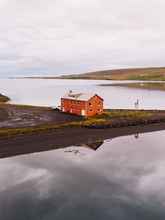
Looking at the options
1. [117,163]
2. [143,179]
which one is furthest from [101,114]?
[143,179]

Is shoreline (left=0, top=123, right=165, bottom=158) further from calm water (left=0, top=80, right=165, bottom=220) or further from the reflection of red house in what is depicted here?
the reflection of red house

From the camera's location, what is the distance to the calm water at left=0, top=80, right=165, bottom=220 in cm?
2891

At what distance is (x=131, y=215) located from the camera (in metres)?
28.3

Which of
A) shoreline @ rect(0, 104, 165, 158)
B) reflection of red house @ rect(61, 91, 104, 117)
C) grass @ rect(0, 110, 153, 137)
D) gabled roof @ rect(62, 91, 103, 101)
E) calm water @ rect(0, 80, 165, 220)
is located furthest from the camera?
gabled roof @ rect(62, 91, 103, 101)

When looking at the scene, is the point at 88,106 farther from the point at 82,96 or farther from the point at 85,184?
the point at 85,184

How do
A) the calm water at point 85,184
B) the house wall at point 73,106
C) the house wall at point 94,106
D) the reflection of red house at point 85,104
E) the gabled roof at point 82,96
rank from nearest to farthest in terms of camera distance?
1. the calm water at point 85,184
2. the reflection of red house at point 85,104
3. the house wall at point 94,106
4. the gabled roof at point 82,96
5. the house wall at point 73,106

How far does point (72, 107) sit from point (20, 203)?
4857 centimetres

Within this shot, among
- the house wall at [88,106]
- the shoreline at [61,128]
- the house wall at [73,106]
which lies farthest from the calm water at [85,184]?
the house wall at [73,106]

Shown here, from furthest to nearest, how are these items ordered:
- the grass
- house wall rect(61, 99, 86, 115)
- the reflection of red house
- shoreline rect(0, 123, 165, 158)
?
1. house wall rect(61, 99, 86, 115)
2. the reflection of red house
3. the grass
4. shoreline rect(0, 123, 165, 158)

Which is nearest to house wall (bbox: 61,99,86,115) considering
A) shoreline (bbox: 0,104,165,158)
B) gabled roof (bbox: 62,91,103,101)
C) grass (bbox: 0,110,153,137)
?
gabled roof (bbox: 62,91,103,101)

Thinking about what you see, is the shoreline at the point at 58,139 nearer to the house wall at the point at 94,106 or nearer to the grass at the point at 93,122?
the grass at the point at 93,122

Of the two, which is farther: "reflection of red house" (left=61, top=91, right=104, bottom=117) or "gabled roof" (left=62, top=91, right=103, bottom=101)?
"gabled roof" (left=62, top=91, right=103, bottom=101)

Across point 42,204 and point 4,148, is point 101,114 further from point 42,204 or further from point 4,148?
point 42,204

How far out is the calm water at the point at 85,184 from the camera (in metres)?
28.9
